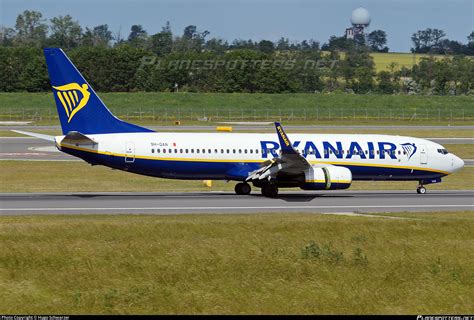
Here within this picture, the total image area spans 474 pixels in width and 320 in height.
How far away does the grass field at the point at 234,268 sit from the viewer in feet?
65.7

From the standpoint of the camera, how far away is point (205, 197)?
4491 centimetres

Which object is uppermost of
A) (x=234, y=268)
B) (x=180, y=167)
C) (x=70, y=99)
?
(x=70, y=99)

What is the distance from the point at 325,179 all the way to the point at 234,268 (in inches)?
837

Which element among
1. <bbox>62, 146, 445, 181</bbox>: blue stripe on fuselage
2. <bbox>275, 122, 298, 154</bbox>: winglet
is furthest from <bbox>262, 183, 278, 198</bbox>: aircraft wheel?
<bbox>275, 122, 298, 154</bbox>: winglet

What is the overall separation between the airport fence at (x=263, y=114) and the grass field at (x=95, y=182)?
58953 mm

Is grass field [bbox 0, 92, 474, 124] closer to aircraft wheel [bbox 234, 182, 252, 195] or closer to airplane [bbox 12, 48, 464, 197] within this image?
airplane [bbox 12, 48, 464, 197]

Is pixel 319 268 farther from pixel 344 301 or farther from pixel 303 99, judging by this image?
pixel 303 99

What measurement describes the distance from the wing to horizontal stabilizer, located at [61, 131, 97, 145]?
27.7 ft

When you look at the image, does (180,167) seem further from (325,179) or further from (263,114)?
(263,114)

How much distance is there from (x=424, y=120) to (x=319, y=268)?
103256mm

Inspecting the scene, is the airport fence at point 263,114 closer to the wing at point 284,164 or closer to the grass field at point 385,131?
the grass field at point 385,131

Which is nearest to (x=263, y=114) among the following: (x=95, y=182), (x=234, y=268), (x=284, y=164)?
(x=95, y=182)

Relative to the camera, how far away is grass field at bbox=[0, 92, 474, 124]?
409 feet

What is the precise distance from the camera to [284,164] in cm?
4438
